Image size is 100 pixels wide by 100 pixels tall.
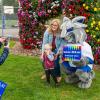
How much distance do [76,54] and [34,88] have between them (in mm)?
1104

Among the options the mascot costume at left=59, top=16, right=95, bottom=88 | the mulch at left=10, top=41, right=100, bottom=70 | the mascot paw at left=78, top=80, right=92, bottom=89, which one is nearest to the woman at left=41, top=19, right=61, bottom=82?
the mascot costume at left=59, top=16, right=95, bottom=88

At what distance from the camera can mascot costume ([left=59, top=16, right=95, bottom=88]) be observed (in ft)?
24.7

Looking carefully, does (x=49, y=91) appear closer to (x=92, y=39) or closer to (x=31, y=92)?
(x=31, y=92)

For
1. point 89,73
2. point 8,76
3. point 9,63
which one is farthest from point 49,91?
point 9,63

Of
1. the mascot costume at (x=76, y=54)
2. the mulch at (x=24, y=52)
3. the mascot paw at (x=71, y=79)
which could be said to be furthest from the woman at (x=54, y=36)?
the mulch at (x=24, y=52)

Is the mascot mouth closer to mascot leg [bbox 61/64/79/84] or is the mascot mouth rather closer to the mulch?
mascot leg [bbox 61/64/79/84]

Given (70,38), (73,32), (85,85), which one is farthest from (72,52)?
(85,85)

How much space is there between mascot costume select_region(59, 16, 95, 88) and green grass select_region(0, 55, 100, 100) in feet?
0.80

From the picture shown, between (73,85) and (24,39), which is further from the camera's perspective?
(24,39)

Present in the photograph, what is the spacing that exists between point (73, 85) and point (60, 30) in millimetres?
1154

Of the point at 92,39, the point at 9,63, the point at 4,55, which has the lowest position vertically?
the point at 9,63

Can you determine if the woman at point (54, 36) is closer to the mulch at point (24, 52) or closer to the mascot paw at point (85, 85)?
the mascot paw at point (85, 85)

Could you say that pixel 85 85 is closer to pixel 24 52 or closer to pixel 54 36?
pixel 54 36

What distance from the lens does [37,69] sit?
9602mm
